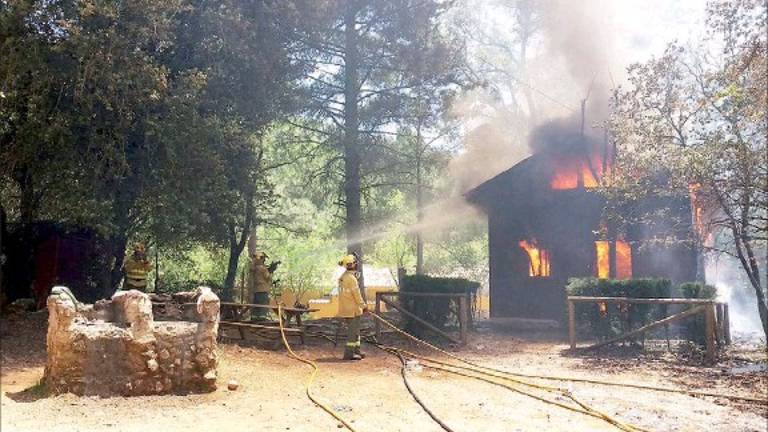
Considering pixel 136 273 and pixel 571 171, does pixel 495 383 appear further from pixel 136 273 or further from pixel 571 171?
pixel 571 171

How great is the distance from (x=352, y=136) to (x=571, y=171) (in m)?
7.81

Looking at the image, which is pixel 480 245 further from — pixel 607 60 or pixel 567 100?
pixel 607 60

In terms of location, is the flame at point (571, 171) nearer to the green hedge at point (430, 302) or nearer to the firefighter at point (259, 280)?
the green hedge at point (430, 302)

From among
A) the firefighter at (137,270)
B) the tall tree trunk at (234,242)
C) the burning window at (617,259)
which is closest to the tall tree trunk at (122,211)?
the firefighter at (137,270)

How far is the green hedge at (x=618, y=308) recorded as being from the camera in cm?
1293

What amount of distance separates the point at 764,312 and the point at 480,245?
32.4m

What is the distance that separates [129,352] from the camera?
7.66 m

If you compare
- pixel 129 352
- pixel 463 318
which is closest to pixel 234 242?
pixel 463 318

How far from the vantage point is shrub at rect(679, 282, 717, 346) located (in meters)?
12.2

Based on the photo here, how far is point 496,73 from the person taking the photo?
39.8m

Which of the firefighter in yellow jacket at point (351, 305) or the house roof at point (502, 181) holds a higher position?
the house roof at point (502, 181)

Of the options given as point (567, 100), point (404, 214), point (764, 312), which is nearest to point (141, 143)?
point (764, 312)

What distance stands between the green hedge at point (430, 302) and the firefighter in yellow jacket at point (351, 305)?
3.21 meters

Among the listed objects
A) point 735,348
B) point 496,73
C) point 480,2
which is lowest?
point 735,348
